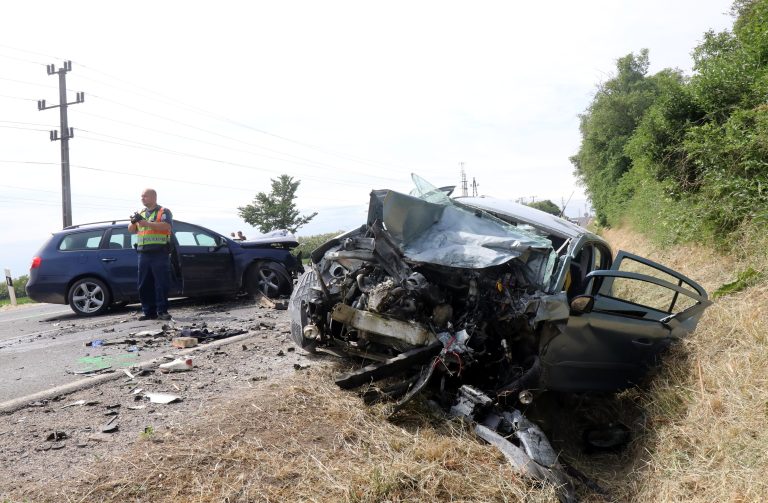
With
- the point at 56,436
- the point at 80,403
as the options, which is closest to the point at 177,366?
the point at 80,403

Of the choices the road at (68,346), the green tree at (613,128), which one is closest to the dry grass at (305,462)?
the road at (68,346)

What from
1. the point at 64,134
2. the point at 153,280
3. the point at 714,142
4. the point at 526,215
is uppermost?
the point at 64,134

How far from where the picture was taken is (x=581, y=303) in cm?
416

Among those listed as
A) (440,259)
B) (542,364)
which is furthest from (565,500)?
(440,259)

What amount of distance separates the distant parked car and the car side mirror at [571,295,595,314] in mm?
6120

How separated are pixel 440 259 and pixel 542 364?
1.16 m

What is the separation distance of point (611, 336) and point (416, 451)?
214cm

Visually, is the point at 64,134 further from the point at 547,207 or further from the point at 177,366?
the point at 547,207

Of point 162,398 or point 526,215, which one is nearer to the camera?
point 162,398

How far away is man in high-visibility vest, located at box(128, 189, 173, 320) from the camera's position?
285 inches

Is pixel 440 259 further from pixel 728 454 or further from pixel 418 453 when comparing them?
pixel 728 454

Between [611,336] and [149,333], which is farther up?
[611,336]

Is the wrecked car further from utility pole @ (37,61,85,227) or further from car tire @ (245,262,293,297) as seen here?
utility pole @ (37,61,85,227)

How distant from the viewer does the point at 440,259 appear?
13.6ft
